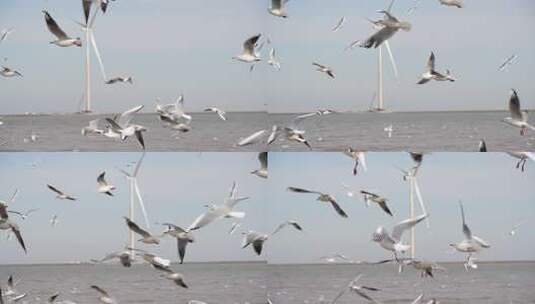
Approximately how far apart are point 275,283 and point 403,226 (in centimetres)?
46

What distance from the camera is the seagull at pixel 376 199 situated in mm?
3049

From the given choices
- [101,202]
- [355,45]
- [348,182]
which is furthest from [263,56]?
[101,202]

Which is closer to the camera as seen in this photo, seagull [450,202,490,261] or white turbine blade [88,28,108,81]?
seagull [450,202,490,261]

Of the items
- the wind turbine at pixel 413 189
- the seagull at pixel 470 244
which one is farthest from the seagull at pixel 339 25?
the seagull at pixel 470 244

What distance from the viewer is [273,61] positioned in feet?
9.87

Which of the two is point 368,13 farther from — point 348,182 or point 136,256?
point 136,256

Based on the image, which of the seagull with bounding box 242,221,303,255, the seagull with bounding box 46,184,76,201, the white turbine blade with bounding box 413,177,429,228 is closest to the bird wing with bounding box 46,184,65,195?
the seagull with bounding box 46,184,76,201

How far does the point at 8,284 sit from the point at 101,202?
395 millimetres

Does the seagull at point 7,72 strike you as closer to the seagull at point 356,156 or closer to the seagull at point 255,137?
the seagull at point 255,137

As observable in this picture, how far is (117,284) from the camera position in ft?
11.1

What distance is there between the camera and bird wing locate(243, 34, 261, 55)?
299cm

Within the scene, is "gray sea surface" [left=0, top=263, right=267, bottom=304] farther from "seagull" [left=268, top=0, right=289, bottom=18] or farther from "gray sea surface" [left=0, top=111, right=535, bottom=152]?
"seagull" [left=268, top=0, right=289, bottom=18]

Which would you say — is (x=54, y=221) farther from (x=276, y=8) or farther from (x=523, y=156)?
(x=523, y=156)

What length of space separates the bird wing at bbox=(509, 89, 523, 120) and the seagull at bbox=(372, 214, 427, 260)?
0.43m
